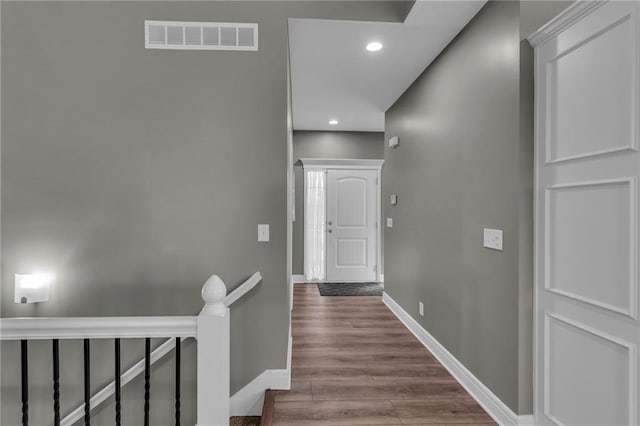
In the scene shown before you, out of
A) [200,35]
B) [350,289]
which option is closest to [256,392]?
[200,35]

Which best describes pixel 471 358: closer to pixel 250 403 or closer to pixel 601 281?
pixel 601 281

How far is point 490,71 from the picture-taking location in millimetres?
2350

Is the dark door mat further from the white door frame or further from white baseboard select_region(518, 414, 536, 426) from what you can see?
white baseboard select_region(518, 414, 536, 426)

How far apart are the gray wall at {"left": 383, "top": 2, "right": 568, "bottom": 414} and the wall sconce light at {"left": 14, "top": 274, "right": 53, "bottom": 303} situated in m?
2.95

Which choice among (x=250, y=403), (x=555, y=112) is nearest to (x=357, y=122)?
(x=555, y=112)

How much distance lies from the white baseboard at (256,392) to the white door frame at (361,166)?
13.4 feet

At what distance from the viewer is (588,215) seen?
174 cm

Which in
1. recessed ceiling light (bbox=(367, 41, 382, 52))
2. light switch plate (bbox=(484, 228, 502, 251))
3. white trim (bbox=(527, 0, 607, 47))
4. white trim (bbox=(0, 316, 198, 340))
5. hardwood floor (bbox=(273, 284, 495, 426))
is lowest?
hardwood floor (bbox=(273, 284, 495, 426))

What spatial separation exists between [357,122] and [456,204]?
10.6 feet

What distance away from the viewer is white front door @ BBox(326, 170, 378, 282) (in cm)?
638

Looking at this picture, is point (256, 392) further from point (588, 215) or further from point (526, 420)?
point (588, 215)

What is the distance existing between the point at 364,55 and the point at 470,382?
8.96 feet

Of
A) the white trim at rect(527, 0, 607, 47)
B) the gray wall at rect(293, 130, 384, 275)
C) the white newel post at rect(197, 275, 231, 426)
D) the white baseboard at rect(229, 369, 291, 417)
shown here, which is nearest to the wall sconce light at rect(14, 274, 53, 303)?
the white baseboard at rect(229, 369, 291, 417)

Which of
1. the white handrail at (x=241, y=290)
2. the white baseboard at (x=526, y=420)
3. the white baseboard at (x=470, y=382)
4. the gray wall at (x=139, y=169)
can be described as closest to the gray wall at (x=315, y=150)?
the white baseboard at (x=470, y=382)
